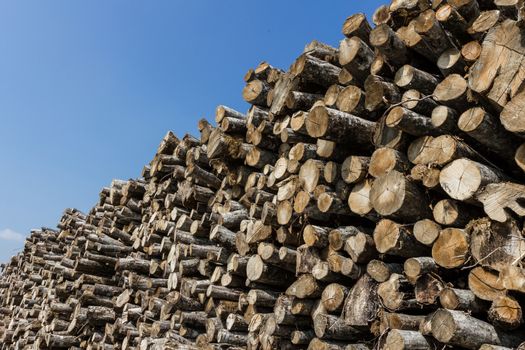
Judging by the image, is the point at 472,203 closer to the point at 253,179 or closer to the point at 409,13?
the point at 409,13

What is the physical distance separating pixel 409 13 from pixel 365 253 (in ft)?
6.15

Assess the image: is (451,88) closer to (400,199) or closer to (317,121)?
(400,199)

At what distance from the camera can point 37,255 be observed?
37.6 feet

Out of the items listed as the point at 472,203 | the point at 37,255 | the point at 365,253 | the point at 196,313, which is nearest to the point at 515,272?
the point at 472,203

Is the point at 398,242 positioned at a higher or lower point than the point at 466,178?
lower

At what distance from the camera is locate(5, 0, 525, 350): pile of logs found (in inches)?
108

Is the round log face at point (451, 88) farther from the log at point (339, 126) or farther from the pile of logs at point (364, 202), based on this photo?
the log at point (339, 126)

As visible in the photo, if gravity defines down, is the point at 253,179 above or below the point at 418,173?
above

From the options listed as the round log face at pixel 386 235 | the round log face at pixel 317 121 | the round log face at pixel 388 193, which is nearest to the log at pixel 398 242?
the round log face at pixel 386 235

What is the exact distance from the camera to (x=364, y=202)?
11.4 feet

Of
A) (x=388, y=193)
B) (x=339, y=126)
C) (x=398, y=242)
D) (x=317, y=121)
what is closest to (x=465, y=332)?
(x=398, y=242)

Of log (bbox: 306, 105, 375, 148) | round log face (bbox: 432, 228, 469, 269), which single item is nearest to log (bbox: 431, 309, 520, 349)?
round log face (bbox: 432, 228, 469, 269)

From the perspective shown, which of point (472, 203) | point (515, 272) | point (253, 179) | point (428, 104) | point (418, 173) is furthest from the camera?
point (253, 179)

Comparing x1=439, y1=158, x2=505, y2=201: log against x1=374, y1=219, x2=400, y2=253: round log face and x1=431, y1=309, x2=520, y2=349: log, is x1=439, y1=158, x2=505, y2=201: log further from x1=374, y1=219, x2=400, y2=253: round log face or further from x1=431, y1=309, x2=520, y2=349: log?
x1=431, y1=309, x2=520, y2=349: log
